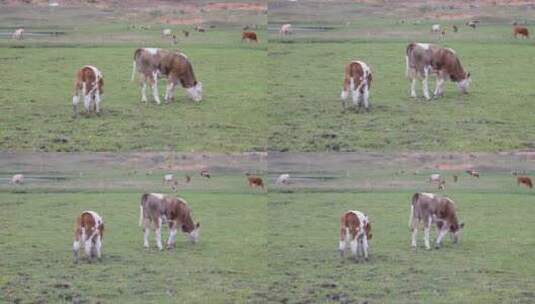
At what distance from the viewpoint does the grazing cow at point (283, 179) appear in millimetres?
10805

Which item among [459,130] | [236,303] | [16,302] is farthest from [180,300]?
[459,130]

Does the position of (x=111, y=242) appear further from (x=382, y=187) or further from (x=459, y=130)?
(x=459, y=130)

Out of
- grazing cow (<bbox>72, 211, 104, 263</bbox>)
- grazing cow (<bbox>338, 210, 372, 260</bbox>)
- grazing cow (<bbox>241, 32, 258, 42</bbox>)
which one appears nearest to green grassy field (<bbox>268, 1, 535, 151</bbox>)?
grazing cow (<bbox>241, 32, 258, 42</bbox>)

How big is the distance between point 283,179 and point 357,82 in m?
1.05

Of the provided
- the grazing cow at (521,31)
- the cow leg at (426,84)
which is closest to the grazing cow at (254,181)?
the cow leg at (426,84)

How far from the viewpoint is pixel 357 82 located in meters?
11.1

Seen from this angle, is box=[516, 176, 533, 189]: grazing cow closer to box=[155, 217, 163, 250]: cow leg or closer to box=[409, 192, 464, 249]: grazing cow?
box=[409, 192, 464, 249]: grazing cow

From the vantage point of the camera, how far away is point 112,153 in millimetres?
10766

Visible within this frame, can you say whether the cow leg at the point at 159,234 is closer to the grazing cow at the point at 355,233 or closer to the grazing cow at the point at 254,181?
the grazing cow at the point at 254,181

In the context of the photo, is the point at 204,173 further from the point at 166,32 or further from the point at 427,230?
the point at 427,230

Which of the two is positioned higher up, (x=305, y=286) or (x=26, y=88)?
(x=26, y=88)

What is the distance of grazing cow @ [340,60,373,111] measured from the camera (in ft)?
36.1

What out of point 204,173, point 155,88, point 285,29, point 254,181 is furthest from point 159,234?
point 285,29

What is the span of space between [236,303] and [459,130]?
230 cm
